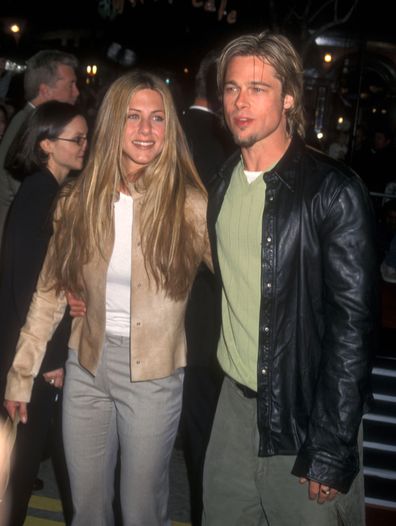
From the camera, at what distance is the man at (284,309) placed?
2.23 m

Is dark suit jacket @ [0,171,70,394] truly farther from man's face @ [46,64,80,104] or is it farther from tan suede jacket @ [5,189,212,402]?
man's face @ [46,64,80,104]

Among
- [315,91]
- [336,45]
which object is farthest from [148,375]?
[336,45]

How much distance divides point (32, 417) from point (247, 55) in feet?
6.28

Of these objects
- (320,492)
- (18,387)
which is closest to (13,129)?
(18,387)

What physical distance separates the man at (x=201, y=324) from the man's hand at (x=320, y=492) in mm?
1189

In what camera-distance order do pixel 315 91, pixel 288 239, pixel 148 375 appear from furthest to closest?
pixel 315 91
pixel 148 375
pixel 288 239

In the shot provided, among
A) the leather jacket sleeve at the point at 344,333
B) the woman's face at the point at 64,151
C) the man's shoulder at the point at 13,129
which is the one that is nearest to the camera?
the leather jacket sleeve at the point at 344,333

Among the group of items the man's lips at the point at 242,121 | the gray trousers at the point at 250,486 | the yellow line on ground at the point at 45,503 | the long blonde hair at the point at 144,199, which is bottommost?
the yellow line on ground at the point at 45,503

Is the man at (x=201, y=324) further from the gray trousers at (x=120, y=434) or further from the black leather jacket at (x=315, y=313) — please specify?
the black leather jacket at (x=315, y=313)

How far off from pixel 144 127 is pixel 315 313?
41.7 inches

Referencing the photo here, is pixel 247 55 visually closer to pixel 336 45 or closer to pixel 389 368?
pixel 389 368

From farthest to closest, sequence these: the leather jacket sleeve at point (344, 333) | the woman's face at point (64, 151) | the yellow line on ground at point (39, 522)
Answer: the yellow line on ground at point (39, 522)
the woman's face at point (64, 151)
the leather jacket sleeve at point (344, 333)

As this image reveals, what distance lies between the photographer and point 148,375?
273cm

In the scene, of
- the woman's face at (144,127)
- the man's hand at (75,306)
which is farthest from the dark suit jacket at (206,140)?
the man's hand at (75,306)
